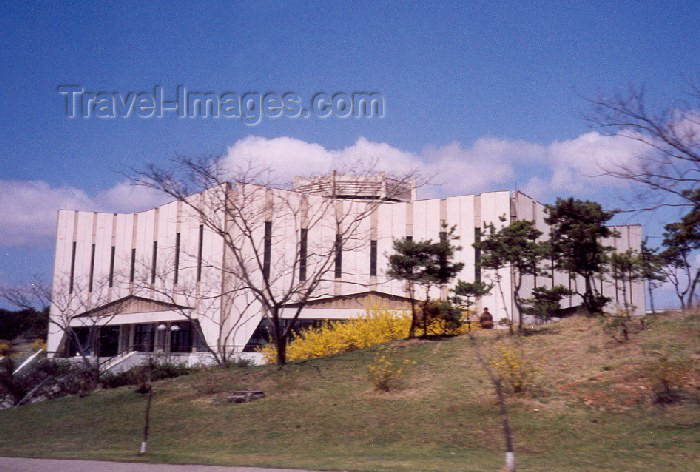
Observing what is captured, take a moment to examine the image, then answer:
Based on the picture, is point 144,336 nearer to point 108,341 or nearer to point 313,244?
point 108,341

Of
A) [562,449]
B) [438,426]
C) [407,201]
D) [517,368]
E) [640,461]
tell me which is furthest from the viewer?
[407,201]

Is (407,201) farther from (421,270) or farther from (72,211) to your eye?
Result: (72,211)

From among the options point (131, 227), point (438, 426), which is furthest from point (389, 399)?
point (131, 227)

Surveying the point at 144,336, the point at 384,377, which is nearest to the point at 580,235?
the point at 384,377

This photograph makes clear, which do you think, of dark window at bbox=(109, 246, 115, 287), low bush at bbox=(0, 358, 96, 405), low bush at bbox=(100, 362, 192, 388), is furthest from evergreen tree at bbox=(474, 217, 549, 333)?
dark window at bbox=(109, 246, 115, 287)

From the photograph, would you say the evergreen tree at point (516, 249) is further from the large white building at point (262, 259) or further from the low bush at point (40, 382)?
the low bush at point (40, 382)

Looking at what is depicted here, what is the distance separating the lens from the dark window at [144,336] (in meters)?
47.6

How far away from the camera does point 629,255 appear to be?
22.5 metres

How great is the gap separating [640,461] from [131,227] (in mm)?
43097

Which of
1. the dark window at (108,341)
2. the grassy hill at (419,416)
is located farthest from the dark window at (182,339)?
the grassy hill at (419,416)

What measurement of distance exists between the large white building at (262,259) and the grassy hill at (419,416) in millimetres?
11846

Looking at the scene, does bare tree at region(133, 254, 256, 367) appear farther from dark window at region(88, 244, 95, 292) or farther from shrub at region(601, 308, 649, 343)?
shrub at region(601, 308, 649, 343)

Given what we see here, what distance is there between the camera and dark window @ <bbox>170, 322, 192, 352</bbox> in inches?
1817

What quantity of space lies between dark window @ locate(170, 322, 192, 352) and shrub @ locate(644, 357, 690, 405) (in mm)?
35853
